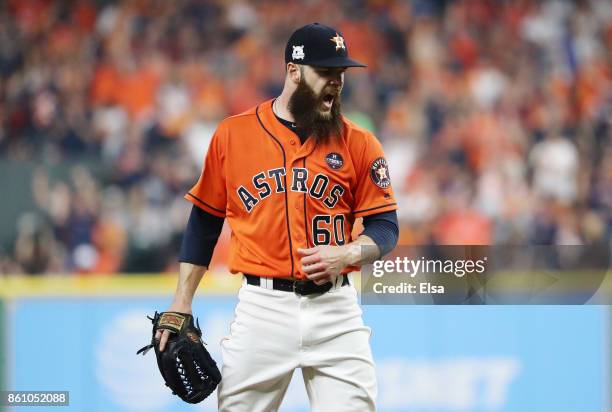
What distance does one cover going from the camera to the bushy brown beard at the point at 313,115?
3.15m

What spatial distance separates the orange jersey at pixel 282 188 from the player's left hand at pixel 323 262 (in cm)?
8

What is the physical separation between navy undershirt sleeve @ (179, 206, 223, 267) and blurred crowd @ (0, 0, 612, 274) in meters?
3.67

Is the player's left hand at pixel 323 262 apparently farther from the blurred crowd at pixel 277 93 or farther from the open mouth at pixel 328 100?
the blurred crowd at pixel 277 93

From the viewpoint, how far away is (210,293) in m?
5.24

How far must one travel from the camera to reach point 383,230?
3.20 meters


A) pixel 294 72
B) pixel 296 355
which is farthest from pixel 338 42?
pixel 296 355

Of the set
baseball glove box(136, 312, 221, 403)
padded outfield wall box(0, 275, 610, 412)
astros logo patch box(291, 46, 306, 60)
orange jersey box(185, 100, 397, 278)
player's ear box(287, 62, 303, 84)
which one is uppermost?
astros logo patch box(291, 46, 306, 60)

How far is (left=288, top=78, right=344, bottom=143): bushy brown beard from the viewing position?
124 inches

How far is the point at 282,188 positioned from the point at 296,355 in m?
0.58

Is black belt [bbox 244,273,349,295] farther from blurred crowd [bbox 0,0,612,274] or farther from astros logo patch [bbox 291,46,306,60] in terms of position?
blurred crowd [bbox 0,0,612,274]

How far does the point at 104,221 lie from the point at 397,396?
3.21 metres

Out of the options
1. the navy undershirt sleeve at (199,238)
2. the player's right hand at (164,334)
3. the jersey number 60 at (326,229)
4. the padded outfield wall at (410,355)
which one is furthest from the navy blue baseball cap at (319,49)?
the padded outfield wall at (410,355)

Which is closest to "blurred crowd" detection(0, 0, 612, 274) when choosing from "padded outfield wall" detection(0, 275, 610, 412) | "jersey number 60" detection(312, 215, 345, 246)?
"padded outfield wall" detection(0, 275, 610, 412)

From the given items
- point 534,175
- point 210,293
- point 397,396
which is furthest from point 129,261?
point 534,175
